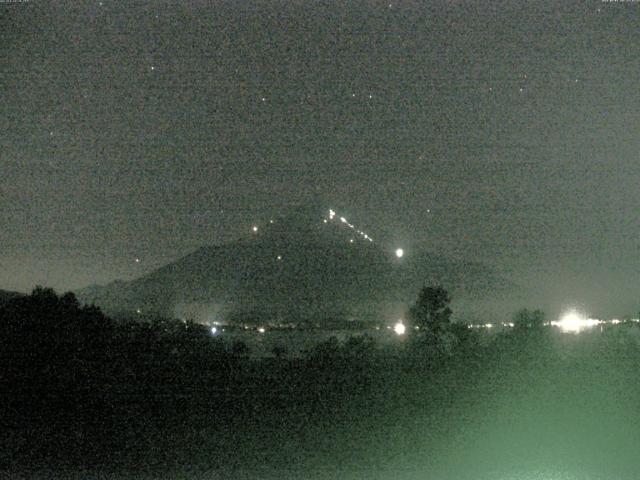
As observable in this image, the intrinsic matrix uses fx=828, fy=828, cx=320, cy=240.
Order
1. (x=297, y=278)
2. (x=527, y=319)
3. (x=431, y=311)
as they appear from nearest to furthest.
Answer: (x=527, y=319) → (x=431, y=311) → (x=297, y=278)

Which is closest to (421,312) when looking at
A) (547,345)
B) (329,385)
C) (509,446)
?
(547,345)

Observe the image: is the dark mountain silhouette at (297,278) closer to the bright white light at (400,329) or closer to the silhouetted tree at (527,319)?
the bright white light at (400,329)

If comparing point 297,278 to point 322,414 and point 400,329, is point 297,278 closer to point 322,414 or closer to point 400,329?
point 400,329

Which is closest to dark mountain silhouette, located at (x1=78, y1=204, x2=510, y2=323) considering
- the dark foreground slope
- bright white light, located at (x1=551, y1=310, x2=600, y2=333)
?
bright white light, located at (x1=551, y1=310, x2=600, y2=333)

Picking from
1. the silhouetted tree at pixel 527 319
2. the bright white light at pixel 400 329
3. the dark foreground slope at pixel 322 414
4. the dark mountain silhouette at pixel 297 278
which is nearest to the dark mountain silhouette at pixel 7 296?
the dark foreground slope at pixel 322 414

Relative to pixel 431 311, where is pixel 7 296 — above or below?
below

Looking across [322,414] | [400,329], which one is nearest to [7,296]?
[322,414]

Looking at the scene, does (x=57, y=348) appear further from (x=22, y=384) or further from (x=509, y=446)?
(x=509, y=446)
